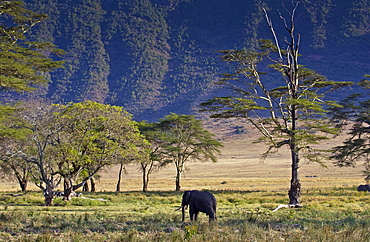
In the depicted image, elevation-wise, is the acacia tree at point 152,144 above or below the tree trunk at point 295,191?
above

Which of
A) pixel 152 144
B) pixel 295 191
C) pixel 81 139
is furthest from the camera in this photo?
pixel 152 144

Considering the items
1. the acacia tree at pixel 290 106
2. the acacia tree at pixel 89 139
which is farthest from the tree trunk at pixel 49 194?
the acacia tree at pixel 290 106

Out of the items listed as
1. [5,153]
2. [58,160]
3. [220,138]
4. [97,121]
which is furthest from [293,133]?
[220,138]

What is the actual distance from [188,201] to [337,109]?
27.7 meters

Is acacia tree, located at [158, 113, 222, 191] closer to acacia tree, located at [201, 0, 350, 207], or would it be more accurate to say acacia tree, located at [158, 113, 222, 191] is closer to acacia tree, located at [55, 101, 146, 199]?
acacia tree, located at [55, 101, 146, 199]

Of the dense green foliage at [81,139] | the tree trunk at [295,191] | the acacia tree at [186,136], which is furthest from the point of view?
the acacia tree at [186,136]

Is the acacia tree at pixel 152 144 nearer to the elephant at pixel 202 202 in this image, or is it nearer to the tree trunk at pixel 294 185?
the tree trunk at pixel 294 185

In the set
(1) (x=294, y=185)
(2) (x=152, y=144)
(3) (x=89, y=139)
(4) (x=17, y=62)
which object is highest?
(4) (x=17, y=62)

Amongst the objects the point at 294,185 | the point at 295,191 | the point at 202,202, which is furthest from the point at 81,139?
the point at 202,202

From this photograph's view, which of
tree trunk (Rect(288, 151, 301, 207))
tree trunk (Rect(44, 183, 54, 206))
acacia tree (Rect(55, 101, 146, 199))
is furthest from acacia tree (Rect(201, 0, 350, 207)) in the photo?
tree trunk (Rect(44, 183, 54, 206))

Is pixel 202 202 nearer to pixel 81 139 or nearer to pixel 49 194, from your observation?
pixel 49 194

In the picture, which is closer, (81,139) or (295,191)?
(295,191)

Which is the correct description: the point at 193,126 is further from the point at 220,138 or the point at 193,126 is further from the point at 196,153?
the point at 220,138

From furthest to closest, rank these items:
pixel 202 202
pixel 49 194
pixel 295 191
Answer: pixel 49 194, pixel 295 191, pixel 202 202
